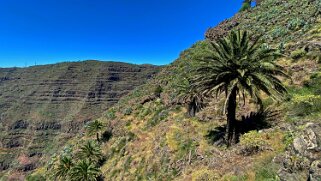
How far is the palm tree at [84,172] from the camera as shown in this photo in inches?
1324

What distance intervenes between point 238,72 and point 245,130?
15.2 ft

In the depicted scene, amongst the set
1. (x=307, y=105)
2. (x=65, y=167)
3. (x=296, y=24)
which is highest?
(x=296, y=24)

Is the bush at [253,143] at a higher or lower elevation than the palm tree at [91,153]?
higher

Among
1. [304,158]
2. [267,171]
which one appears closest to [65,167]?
[267,171]

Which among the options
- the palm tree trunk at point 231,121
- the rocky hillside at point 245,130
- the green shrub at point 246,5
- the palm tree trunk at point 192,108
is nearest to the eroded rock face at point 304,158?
the rocky hillside at point 245,130

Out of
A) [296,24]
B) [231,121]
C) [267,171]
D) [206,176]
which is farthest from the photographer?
[296,24]

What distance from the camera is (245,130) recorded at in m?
21.0

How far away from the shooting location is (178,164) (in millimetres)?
24547

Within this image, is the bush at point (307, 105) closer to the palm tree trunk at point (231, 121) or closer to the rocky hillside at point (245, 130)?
the rocky hillside at point (245, 130)

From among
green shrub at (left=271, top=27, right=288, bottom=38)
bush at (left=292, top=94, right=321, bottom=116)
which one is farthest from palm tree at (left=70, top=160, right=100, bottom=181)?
green shrub at (left=271, top=27, right=288, bottom=38)

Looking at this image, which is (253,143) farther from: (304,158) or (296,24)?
(296,24)

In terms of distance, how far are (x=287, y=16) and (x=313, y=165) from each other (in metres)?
39.2

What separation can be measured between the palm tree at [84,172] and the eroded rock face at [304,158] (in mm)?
25753

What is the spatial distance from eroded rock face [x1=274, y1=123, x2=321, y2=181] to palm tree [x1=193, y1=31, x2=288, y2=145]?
6184 mm
